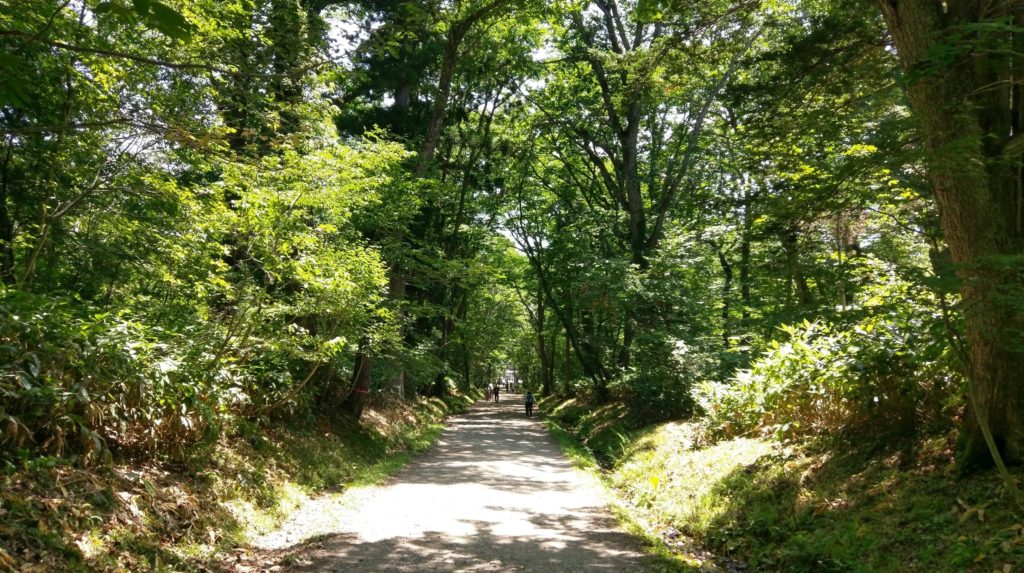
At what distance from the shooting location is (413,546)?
6496mm

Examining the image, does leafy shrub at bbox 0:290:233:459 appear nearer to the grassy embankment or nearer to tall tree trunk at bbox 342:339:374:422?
the grassy embankment

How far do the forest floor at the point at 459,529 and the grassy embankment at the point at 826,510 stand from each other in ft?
2.65

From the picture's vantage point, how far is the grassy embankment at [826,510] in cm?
484

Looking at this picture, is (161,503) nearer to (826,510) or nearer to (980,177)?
(826,510)

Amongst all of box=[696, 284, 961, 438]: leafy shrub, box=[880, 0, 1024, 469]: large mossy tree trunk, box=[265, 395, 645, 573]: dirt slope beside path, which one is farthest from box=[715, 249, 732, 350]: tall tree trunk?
box=[880, 0, 1024, 469]: large mossy tree trunk

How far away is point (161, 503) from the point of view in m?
5.84

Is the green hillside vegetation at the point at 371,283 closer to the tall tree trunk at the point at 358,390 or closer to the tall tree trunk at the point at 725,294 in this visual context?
the tall tree trunk at the point at 358,390

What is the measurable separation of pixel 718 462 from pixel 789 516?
2.58 meters

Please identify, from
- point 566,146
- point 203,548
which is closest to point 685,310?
point 566,146

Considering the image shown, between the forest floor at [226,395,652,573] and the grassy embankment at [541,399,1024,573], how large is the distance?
0.81 m

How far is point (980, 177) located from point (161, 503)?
8.12 m

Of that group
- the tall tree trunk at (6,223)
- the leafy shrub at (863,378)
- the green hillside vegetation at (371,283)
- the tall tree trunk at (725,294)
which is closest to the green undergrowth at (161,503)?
the green hillside vegetation at (371,283)

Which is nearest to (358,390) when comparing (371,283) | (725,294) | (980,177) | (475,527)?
(371,283)

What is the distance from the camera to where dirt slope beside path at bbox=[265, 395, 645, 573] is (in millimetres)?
6055
